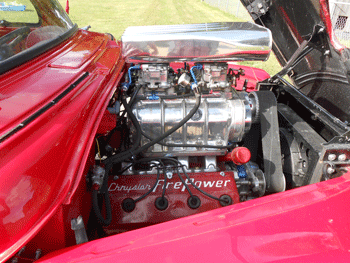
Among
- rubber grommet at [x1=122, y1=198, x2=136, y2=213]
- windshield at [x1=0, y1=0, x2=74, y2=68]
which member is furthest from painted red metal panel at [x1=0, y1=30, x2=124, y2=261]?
rubber grommet at [x1=122, y1=198, x2=136, y2=213]

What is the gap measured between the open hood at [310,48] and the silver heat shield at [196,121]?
65 cm

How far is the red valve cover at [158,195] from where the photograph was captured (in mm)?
1431

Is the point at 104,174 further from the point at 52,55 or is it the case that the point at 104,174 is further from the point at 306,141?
the point at 306,141

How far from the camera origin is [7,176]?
0.73m

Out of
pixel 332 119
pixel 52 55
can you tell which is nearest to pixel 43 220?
pixel 52 55

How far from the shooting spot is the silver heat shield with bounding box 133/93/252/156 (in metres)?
1.58

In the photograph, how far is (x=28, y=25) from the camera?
182 centimetres

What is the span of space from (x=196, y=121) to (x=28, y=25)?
1.38 m

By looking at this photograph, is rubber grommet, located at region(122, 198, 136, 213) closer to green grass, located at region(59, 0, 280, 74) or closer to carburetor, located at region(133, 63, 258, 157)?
carburetor, located at region(133, 63, 258, 157)

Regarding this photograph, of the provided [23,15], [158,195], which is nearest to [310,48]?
[158,195]

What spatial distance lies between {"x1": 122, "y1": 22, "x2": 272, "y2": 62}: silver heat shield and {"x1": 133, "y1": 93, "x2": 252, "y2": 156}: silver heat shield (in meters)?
0.26

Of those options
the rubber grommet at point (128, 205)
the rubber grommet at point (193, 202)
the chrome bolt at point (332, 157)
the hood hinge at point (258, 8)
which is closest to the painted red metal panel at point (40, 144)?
the rubber grommet at point (128, 205)

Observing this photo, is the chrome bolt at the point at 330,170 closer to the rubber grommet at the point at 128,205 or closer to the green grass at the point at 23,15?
the rubber grommet at the point at 128,205

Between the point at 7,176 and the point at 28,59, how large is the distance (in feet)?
2.55
